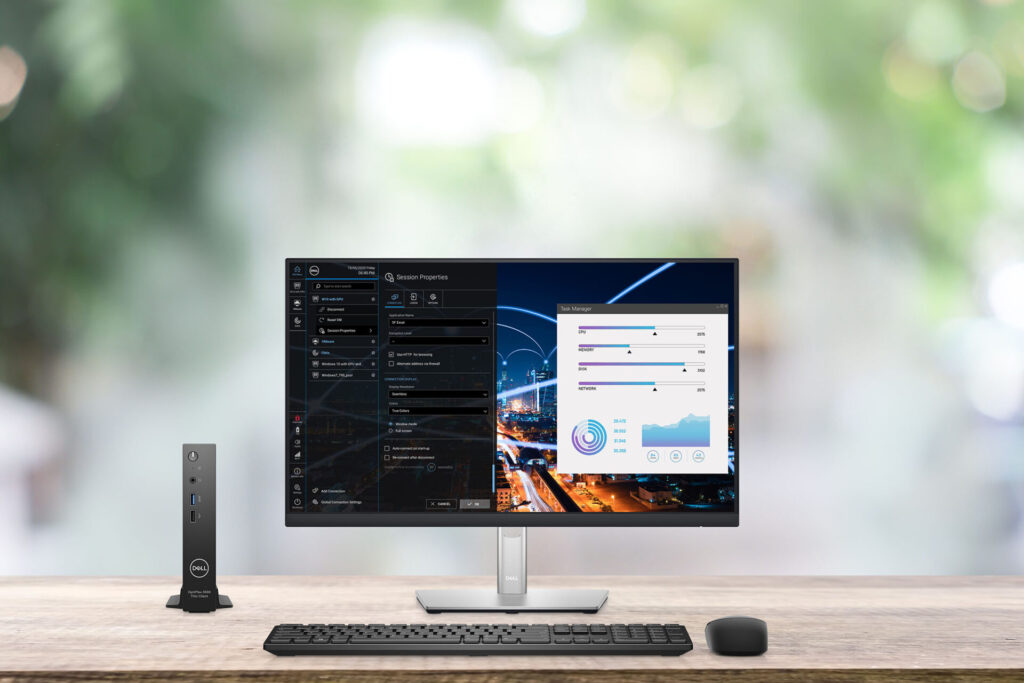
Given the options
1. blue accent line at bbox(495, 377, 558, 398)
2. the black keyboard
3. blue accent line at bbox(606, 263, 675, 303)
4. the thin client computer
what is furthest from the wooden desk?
blue accent line at bbox(606, 263, 675, 303)

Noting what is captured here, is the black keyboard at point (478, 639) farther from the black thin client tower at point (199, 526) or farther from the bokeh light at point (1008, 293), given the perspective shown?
the bokeh light at point (1008, 293)

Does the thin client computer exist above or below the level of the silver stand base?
above

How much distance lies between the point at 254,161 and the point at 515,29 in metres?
0.65

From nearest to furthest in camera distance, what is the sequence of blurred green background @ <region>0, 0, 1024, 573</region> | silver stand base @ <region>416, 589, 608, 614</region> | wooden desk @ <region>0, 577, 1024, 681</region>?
wooden desk @ <region>0, 577, 1024, 681</region> < silver stand base @ <region>416, 589, 608, 614</region> < blurred green background @ <region>0, 0, 1024, 573</region>

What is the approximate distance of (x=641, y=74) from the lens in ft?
6.08

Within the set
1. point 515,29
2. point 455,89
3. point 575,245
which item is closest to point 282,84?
point 455,89

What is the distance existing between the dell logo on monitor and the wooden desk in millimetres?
69

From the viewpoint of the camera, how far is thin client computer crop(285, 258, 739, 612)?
149 centimetres

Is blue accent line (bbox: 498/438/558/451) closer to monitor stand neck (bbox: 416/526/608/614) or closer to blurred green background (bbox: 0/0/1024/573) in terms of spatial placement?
monitor stand neck (bbox: 416/526/608/614)

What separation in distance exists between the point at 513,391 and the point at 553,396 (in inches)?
2.9

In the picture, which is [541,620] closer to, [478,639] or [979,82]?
[478,639]

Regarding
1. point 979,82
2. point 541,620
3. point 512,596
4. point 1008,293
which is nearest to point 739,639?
point 541,620

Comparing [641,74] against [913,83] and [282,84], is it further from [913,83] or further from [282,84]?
[282,84]

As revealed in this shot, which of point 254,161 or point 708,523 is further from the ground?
point 254,161
